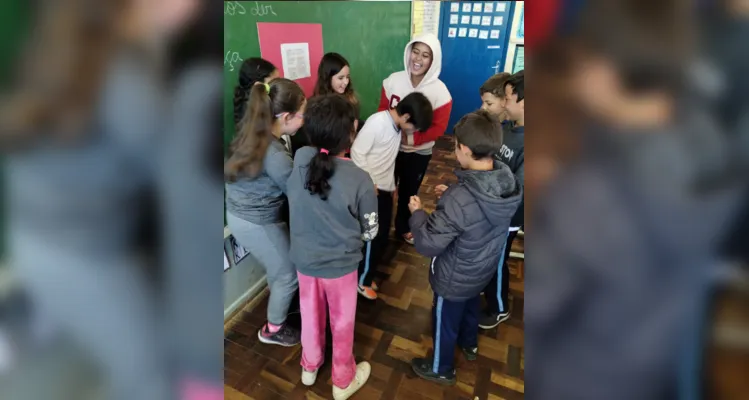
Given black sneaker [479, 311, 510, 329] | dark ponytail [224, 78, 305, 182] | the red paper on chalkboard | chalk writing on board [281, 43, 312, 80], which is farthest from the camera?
black sneaker [479, 311, 510, 329]

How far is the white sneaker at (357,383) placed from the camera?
1.43 m

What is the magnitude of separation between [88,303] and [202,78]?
0.19 meters

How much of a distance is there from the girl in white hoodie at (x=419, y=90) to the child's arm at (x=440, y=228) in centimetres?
78

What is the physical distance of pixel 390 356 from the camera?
5.41ft

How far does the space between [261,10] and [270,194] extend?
65 centimetres

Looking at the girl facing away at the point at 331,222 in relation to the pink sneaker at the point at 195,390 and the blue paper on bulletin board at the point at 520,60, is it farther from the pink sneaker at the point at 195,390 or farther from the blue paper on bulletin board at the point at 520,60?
the pink sneaker at the point at 195,390

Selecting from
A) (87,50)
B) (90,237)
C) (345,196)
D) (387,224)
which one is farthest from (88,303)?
(387,224)

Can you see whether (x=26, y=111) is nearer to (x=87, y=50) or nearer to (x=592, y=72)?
(x=87, y=50)

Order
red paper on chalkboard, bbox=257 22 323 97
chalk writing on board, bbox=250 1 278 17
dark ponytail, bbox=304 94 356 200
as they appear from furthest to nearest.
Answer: red paper on chalkboard, bbox=257 22 323 97 → chalk writing on board, bbox=250 1 278 17 → dark ponytail, bbox=304 94 356 200

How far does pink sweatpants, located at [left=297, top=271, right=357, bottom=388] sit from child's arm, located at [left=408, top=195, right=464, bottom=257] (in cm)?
28

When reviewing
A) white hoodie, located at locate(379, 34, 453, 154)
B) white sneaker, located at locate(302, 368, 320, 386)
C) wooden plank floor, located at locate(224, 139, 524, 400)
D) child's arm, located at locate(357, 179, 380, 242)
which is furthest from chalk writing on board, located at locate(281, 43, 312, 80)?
white sneaker, located at locate(302, 368, 320, 386)

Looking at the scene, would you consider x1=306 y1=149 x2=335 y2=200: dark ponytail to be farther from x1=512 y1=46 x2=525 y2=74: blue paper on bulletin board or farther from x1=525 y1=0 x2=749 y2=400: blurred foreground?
x1=525 y1=0 x2=749 y2=400: blurred foreground

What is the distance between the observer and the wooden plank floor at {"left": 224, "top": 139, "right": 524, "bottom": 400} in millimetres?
1478

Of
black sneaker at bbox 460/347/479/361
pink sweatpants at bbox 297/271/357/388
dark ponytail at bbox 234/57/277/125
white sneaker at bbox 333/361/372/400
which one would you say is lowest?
white sneaker at bbox 333/361/372/400
